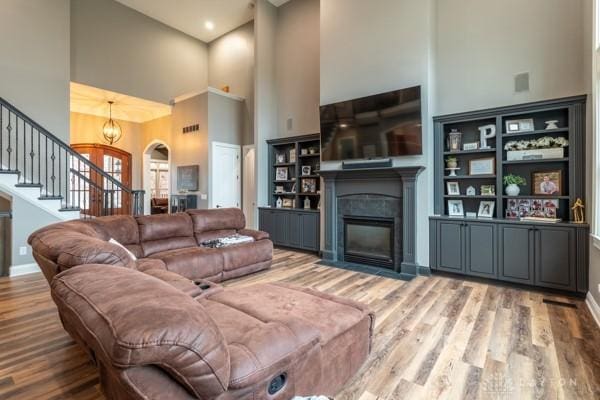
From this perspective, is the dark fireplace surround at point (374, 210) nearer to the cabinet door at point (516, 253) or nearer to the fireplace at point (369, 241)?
the fireplace at point (369, 241)

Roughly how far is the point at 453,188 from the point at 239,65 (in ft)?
19.3

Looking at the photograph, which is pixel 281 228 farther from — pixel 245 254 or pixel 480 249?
pixel 480 249

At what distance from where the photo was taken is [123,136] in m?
8.77

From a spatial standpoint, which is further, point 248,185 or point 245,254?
point 248,185

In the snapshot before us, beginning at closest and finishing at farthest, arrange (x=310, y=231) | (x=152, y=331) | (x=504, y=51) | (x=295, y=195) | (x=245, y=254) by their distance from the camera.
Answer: (x=152, y=331), (x=504, y=51), (x=245, y=254), (x=310, y=231), (x=295, y=195)

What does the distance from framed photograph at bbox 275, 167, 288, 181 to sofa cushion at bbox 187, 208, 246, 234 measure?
5.82ft

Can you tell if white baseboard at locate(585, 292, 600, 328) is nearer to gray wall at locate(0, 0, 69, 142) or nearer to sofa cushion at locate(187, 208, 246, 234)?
sofa cushion at locate(187, 208, 246, 234)

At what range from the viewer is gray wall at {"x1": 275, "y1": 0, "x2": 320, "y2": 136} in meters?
6.09

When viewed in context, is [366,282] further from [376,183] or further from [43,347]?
[43,347]

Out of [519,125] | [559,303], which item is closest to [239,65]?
[519,125]

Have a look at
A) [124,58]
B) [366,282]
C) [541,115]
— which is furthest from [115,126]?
[541,115]

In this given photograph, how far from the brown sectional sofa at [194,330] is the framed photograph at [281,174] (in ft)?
13.1

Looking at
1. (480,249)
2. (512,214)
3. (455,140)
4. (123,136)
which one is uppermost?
(123,136)

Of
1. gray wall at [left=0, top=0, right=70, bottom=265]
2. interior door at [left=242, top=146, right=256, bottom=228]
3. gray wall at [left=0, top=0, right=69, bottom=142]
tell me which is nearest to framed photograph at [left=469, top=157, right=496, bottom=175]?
interior door at [left=242, top=146, right=256, bottom=228]
